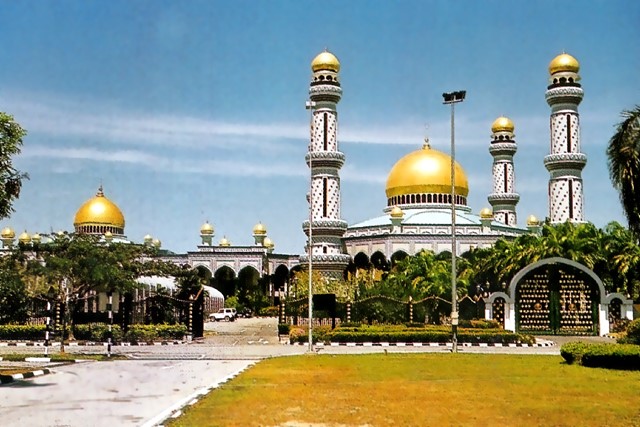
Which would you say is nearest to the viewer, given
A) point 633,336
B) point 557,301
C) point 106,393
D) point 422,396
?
point 422,396

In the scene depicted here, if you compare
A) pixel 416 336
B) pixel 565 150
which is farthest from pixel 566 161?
pixel 416 336

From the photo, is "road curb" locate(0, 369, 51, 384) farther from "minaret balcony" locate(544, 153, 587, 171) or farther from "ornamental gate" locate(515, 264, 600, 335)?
"minaret balcony" locate(544, 153, 587, 171)

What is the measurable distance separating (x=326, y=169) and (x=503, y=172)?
84.2ft

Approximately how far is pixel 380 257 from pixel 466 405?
228ft

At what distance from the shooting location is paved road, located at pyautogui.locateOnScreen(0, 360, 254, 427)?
13328 mm

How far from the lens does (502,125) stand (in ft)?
292

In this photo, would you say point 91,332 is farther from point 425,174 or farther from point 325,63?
point 425,174

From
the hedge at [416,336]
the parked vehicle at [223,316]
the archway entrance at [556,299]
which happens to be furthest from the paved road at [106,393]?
the parked vehicle at [223,316]

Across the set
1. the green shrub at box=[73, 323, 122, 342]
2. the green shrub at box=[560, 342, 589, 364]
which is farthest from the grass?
the green shrub at box=[73, 323, 122, 342]

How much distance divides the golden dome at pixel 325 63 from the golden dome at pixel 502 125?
2379 cm

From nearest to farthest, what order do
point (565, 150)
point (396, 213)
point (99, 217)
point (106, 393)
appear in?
1. point (106, 393)
2. point (565, 150)
3. point (396, 213)
4. point (99, 217)

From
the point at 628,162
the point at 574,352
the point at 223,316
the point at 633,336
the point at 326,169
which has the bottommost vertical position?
the point at 223,316

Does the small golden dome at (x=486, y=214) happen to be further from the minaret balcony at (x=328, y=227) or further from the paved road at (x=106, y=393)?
the paved road at (x=106, y=393)

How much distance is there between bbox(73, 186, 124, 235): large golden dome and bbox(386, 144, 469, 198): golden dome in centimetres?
3126
